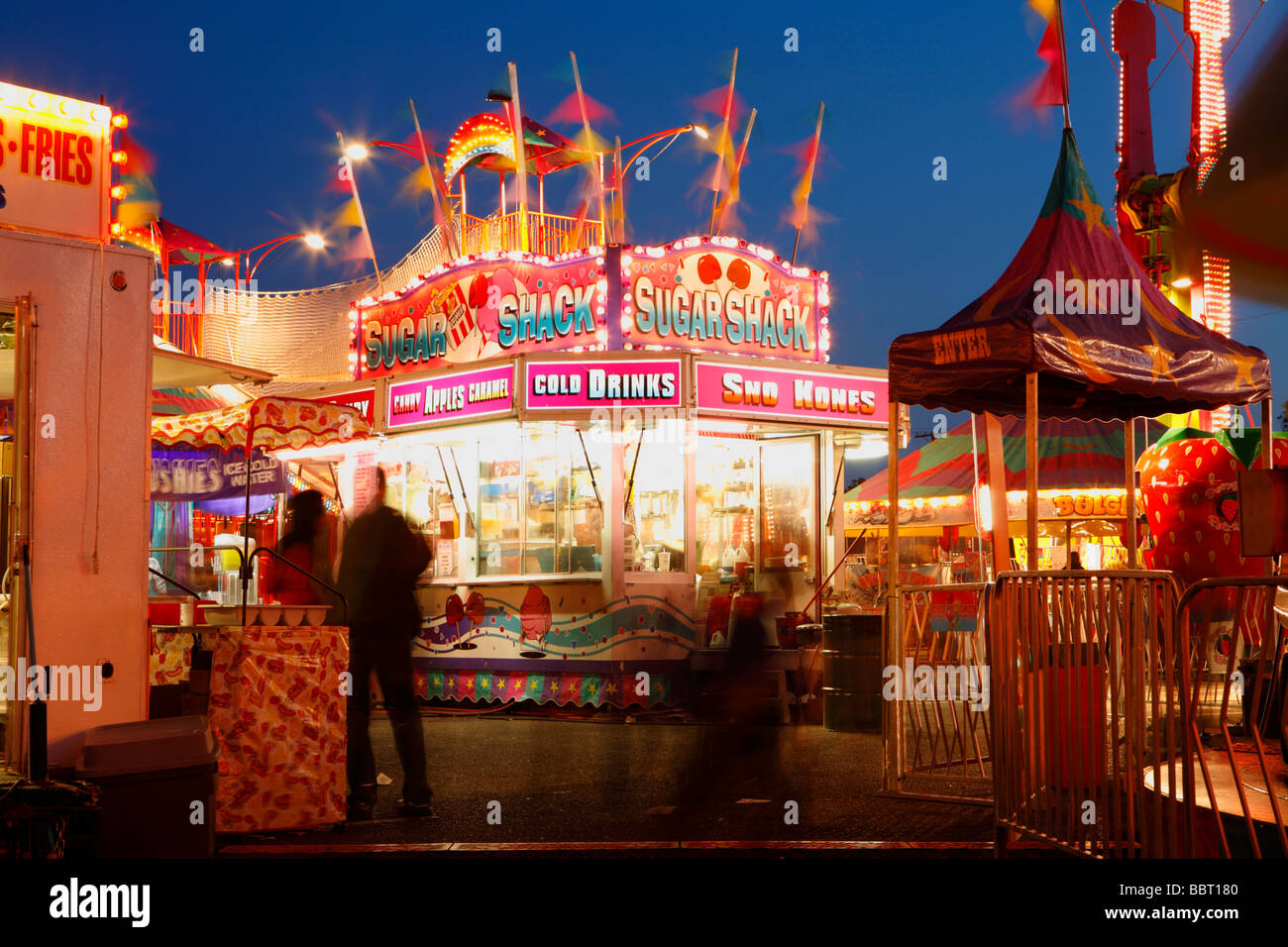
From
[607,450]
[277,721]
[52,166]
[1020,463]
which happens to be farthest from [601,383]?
[1020,463]

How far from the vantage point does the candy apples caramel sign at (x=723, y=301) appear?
13.8 meters

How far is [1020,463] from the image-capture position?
30078 millimetres

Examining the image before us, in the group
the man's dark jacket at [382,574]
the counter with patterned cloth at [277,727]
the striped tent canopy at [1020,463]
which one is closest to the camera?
the counter with patterned cloth at [277,727]

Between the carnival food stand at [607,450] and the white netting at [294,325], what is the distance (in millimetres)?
1990

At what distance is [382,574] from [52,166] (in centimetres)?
310

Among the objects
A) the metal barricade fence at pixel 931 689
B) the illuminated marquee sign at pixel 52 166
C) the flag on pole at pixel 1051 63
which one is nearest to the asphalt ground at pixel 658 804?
the metal barricade fence at pixel 931 689

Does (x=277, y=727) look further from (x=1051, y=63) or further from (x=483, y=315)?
(x=483, y=315)

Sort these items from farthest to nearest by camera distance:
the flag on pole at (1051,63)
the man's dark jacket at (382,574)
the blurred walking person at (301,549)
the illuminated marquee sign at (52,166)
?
the flag on pole at (1051,63), the blurred walking person at (301,549), the man's dark jacket at (382,574), the illuminated marquee sign at (52,166)

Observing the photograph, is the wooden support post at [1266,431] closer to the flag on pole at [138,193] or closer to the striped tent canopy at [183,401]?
the flag on pole at [138,193]

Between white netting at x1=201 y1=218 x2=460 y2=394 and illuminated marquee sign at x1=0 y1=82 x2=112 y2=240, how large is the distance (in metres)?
10.4

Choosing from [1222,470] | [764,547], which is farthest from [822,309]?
[1222,470]

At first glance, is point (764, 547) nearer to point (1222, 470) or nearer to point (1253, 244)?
point (1222, 470)

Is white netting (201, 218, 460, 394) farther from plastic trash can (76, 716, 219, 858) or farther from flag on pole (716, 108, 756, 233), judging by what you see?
plastic trash can (76, 716, 219, 858)
